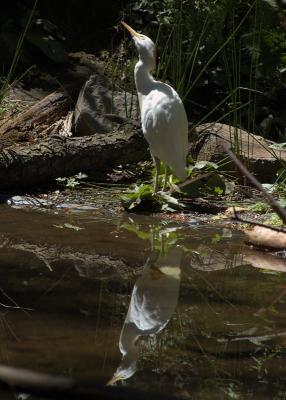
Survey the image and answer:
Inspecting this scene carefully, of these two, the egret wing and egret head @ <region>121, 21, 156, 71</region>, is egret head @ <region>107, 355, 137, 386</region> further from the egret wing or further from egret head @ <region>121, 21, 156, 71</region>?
egret head @ <region>121, 21, 156, 71</region>

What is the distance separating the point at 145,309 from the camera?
291 centimetres

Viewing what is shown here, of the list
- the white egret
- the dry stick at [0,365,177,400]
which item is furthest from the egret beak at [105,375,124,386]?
the white egret

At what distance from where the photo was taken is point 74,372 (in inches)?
81.7

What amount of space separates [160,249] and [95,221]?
37.8 inches

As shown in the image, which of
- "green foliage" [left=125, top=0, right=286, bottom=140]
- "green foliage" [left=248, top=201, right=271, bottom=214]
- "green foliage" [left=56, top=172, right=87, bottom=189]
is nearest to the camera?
"green foliage" [left=248, top=201, right=271, bottom=214]

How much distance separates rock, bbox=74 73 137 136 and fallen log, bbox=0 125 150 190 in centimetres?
52

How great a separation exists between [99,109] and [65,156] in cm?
118

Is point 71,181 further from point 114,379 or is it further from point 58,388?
point 58,388

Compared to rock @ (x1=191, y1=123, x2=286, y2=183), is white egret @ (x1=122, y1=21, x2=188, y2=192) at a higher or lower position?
higher

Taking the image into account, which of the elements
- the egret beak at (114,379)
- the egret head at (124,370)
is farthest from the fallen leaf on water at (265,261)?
the egret beak at (114,379)

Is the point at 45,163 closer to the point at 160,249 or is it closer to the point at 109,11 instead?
the point at 160,249

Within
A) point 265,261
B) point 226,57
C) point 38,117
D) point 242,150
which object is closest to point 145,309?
point 265,261

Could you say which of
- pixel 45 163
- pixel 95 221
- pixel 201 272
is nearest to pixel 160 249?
pixel 201 272

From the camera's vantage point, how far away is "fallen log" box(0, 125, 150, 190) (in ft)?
18.9
